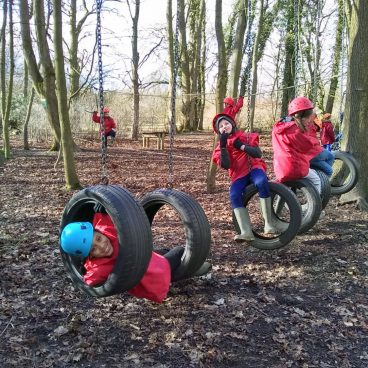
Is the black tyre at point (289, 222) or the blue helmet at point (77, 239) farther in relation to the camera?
the black tyre at point (289, 222)

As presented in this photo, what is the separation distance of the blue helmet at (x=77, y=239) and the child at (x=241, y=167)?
1.90m

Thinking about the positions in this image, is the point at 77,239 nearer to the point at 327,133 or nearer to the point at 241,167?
the point at 241,167

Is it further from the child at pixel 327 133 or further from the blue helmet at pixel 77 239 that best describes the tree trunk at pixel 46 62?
the child at pixel 327 133

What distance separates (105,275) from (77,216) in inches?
23.2

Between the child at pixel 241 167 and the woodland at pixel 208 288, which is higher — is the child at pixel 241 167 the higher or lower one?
the higher one

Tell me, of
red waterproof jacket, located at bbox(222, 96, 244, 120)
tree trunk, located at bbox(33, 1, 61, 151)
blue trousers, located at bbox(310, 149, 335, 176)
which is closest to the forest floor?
blue trousers, located at bbox(310, 149, 335, 176)

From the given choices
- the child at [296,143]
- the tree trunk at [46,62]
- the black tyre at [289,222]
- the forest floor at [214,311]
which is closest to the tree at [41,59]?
the tree trunk at [46,62]

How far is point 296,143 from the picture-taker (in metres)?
4.72

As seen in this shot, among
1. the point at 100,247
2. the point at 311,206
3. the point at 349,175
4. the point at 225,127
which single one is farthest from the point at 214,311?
the point at 349,175

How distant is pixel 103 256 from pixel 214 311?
1.07 metres

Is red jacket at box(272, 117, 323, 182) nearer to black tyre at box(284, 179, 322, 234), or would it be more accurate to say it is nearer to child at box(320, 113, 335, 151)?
black tyre at box(284, 179, 322, 234)

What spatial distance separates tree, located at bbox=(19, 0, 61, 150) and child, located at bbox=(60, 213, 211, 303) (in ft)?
23.4

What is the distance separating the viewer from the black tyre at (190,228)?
340cm

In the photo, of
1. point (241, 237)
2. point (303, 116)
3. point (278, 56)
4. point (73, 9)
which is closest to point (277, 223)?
point (241, 237)
